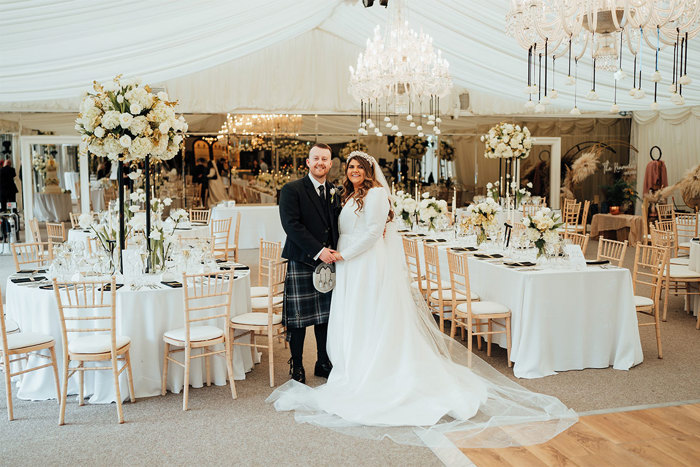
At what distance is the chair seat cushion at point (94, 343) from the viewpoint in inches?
181

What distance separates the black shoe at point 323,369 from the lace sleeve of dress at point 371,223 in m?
1.02

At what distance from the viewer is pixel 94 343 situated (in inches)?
184

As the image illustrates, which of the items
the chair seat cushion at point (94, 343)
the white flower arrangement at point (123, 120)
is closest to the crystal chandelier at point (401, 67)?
the white flower arrangement at point (123, 120)

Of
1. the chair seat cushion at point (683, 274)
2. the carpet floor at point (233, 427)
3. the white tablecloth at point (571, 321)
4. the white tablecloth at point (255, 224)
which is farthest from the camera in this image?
the white tablecloth at point (255, 224)

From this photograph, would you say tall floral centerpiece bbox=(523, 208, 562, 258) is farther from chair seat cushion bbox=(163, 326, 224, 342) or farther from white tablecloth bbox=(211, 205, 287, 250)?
white tablecloth bbox=(211, 205, 287, 250)

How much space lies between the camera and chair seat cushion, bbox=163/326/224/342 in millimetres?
4941

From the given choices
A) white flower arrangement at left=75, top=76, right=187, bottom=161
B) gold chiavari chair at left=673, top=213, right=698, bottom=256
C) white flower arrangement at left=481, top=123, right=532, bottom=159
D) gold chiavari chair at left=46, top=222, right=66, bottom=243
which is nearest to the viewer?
white flower arrangement at left=75, top=76, right=187, bottom=161

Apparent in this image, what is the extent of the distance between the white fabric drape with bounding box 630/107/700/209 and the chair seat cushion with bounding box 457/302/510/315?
37.2 feet

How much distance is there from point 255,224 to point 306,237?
9.38 meters

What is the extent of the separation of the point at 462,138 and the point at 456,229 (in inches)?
332

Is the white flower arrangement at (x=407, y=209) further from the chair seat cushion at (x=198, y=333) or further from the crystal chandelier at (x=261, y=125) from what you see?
the crystal chandelier at (x=261, y=125)

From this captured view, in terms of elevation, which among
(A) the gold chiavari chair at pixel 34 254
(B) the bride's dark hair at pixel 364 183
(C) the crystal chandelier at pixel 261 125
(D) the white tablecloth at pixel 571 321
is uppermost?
(C) the crystal chandelier at pixel 261 125

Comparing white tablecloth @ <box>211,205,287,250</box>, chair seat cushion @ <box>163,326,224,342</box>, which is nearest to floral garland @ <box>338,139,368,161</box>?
white tablecloth @ <box>211,205,287,250</box>

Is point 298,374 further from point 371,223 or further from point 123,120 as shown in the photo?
point 123,120
